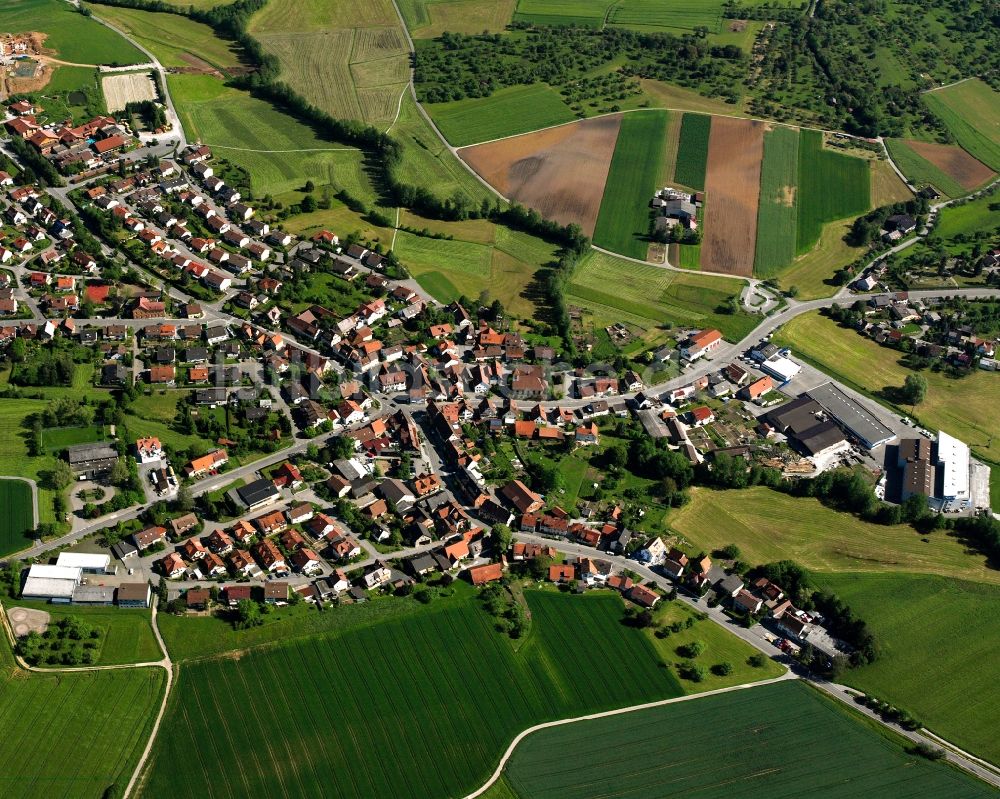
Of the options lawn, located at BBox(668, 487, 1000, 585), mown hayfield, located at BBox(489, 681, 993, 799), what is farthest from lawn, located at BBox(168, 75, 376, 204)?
mown hayfield, located at BBox(489, 681, 993, 799)

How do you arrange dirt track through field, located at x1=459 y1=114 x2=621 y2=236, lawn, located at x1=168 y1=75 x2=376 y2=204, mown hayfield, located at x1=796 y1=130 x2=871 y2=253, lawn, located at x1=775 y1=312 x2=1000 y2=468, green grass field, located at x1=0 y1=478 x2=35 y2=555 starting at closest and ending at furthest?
green grass field, located at x1=0 y1=478 x2=35 y2=555 → lawn, located at x1=775 y1=312 x2=1000 y2=468 → dirt track through field, located at x1=459 y1=114 x2=621 y2=236 → lawn, located at x1=168 y1=75 x2=376 y2=204 → mown hayfield, located at x1=796 y1=130 x2=871 y2=253

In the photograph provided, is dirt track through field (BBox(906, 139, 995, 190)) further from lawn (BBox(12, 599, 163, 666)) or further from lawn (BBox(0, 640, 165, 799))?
lawn (BBox(0, 640, 165, 799))

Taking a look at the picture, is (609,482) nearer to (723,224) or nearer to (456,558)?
(456,558)

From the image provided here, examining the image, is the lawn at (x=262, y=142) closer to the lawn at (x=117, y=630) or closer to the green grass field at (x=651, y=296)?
the green grass field at (x=651, y=296)

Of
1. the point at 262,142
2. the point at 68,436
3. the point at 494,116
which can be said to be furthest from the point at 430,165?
the point at 68,436

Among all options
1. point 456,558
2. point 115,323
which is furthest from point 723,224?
point 115,323

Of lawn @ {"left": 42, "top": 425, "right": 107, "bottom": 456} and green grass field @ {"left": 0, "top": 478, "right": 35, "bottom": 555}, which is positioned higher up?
lawn @ {"left": 42, "top": 425, "right": 107, "bottom": 456}
